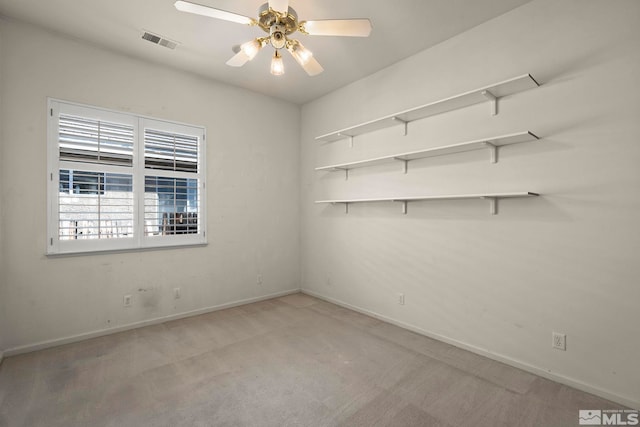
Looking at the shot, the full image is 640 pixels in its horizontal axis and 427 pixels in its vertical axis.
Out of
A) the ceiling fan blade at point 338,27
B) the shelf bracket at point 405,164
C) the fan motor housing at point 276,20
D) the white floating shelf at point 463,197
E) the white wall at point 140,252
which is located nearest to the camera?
the ceiling fan blade at point 338,27

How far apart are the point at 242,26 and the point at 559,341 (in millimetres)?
3696

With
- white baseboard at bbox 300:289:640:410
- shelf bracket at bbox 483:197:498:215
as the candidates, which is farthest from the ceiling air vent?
white baseboard at bbox 300:289:640:410

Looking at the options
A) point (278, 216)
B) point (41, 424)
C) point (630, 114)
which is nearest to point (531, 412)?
point (630, 114)

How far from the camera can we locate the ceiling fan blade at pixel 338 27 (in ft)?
6.44

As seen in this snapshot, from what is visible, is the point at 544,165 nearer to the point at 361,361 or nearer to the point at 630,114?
the point at 630,114

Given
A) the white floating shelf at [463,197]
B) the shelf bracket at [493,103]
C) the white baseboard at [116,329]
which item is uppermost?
the shelf bracket at [493,103]

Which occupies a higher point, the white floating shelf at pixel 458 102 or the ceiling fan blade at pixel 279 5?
the ceiling fan blade at pixel 279 5

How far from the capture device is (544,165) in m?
2.34

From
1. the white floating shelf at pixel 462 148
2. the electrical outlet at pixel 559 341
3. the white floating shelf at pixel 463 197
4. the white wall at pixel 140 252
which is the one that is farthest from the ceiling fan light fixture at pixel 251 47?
the electrical outlet at pixel 559 341

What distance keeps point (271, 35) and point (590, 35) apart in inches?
90.1

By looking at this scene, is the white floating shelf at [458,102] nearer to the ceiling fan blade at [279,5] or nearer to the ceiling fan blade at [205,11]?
the ceiling fan blade at [279,5]

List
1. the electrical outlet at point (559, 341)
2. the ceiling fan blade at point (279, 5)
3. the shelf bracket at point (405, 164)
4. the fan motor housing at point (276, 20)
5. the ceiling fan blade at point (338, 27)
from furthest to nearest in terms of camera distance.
A: the shelf bracket at point (405, 164) → the electrical outlet at point (559, 341) → the fan motor housing at point (276, 20) → the ceiling fan blade at point (338, 27) → the ceiling fan blade at point (279, 5)

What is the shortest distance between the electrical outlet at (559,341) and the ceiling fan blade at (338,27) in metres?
2.62

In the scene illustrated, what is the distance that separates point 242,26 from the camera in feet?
8.96
